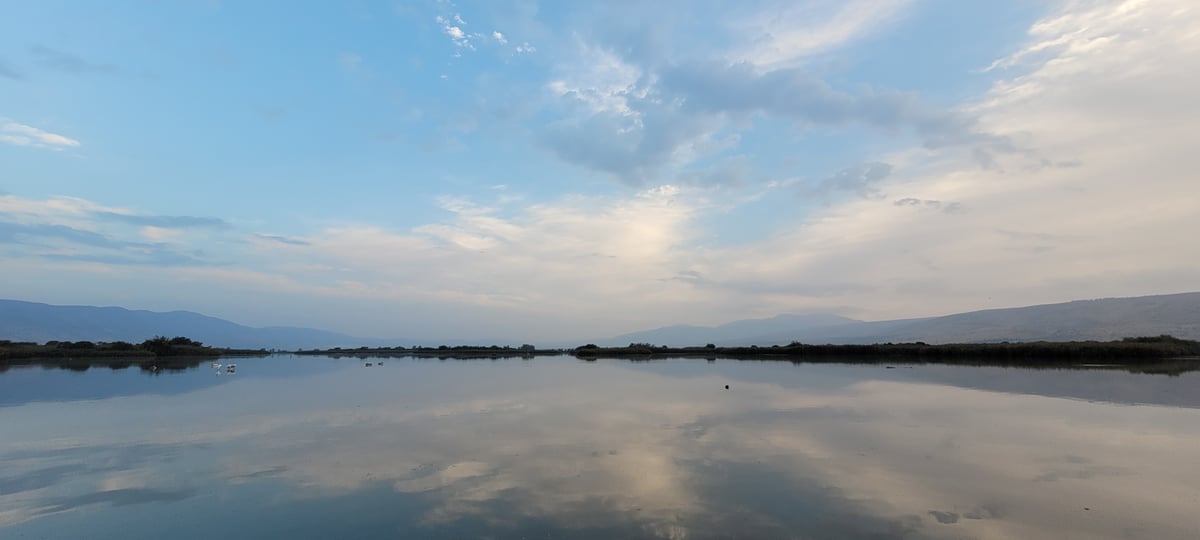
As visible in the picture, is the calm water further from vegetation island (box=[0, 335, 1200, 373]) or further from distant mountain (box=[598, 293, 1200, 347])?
distant mountain (box=[598, 293, 1200, 347])

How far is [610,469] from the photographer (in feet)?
29.3

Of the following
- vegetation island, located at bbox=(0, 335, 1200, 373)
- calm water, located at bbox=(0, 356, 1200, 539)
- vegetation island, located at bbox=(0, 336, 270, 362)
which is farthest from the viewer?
vegetation island, located at bbox=(0, 336, 270, 362)

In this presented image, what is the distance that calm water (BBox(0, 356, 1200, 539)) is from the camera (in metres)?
6.41

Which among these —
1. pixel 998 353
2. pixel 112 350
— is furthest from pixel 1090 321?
pixel 112 350

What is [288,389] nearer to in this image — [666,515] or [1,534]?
[1,534]

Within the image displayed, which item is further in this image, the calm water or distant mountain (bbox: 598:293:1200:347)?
distant mountain (bbox: 598:293:1200:347)

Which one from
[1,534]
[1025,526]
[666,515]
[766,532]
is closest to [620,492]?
[666,515]

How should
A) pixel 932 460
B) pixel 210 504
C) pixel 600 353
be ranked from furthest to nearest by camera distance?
pixel 600 353, pixel 932 460, pixel 210 504

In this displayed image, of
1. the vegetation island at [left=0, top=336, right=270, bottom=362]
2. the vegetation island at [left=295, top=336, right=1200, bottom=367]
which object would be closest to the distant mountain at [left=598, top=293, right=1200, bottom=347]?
the vegetation island at [left=295, top=336, right=1200, bottom=367]

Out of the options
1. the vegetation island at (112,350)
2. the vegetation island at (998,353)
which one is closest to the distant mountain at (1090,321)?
the vegetation island at (998,353)

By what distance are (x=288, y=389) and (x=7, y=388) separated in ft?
36.3

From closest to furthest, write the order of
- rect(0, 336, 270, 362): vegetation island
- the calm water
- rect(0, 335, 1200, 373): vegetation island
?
the calm water < rect(0, 335, 1200, 373): vegetation island < rect(0, 336, 270, 362): vegetation island

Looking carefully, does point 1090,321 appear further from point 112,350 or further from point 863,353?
point 112,350

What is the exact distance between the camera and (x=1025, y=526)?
622 centimetres
